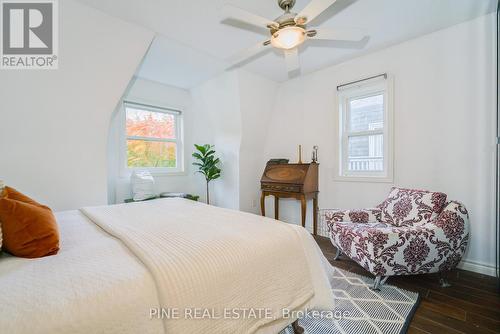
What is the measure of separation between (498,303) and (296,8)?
9.64 feet

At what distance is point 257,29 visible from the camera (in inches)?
89.9

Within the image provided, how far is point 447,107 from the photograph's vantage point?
2.39 m

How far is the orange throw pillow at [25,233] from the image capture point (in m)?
0.95

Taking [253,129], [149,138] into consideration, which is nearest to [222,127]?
[253,129]

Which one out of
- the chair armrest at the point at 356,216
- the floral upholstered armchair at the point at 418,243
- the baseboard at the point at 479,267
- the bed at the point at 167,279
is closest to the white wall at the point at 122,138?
the bed at the point at 167,279

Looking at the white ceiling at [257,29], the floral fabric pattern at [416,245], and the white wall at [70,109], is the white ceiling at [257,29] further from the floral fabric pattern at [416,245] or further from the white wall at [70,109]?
the floral fabric pattern at [416,245]

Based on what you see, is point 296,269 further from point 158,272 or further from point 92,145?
point 92,145

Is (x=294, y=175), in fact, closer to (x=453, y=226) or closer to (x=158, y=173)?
(x=453, y=226)

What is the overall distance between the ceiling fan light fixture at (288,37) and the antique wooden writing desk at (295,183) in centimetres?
183

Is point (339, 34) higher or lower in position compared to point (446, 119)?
higher

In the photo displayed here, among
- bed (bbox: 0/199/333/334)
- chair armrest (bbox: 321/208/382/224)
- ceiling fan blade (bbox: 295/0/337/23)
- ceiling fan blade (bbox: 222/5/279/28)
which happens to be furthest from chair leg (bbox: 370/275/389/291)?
ceiling fan blade (bbox: 222/5/279/28)

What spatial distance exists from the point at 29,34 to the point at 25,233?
83.2 inches

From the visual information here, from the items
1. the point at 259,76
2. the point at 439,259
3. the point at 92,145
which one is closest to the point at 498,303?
the point at 439,259

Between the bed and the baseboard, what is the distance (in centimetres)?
196
